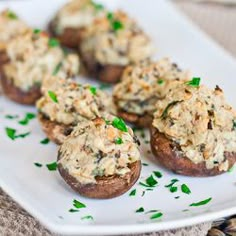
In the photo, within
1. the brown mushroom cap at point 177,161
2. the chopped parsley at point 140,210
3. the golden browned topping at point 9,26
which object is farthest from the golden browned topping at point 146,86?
the golden browned topping at point 9,26

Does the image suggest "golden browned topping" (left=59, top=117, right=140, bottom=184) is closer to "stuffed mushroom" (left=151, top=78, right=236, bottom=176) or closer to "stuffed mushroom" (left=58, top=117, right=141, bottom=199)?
"stuffed mushroom" (left=58, top=117, right=141, bottom=199)

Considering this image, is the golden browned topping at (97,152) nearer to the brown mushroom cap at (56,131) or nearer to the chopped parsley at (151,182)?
the chopped parsley at (151,182)

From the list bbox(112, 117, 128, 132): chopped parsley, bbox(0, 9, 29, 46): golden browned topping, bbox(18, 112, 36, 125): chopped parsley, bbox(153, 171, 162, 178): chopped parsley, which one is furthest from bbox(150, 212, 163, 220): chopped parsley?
bbox(0, 9, 29, 46): golden browned topping

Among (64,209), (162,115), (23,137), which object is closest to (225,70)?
(162,115)

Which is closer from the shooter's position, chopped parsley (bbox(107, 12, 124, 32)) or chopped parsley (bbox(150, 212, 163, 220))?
chopped parsley (bbox(150, 212, 163, 220))

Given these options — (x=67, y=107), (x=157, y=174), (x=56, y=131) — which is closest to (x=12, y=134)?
(x=56, y=131)

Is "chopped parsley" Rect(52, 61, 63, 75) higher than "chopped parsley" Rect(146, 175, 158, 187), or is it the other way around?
"chopped parsley" Rect(52, 61, 63, 75)
